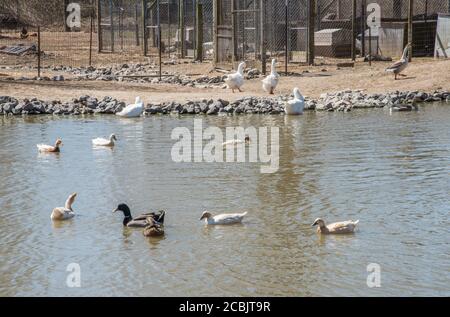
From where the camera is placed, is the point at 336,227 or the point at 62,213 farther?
the point at 62,213

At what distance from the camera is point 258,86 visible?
25922mm

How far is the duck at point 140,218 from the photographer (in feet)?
36.8

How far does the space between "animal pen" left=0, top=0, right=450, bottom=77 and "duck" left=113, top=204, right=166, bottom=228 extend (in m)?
15.5

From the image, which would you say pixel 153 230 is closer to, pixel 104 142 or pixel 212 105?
pixel 104 142

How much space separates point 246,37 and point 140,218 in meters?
23.0

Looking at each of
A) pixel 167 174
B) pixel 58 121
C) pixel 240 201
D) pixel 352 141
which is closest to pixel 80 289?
pixel 240 201

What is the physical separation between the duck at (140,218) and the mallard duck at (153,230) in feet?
0.22

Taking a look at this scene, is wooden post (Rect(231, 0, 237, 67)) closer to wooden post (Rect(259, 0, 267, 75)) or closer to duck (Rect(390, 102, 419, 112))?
wooden post (Rect(259, 0, 267, 75))

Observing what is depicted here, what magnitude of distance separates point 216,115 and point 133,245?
11.5 meters

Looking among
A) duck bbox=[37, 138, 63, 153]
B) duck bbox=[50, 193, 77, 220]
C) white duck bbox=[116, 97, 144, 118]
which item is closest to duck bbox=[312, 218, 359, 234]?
duck bbox=[50, 193, 77, 220]

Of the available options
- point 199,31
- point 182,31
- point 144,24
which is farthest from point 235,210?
point 144,24

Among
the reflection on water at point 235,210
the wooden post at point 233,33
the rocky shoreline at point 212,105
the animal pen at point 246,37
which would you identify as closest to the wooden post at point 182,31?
the animal pen at point 246,37

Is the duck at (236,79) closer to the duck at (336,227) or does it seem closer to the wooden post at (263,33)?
the wooden post at (263,33)
